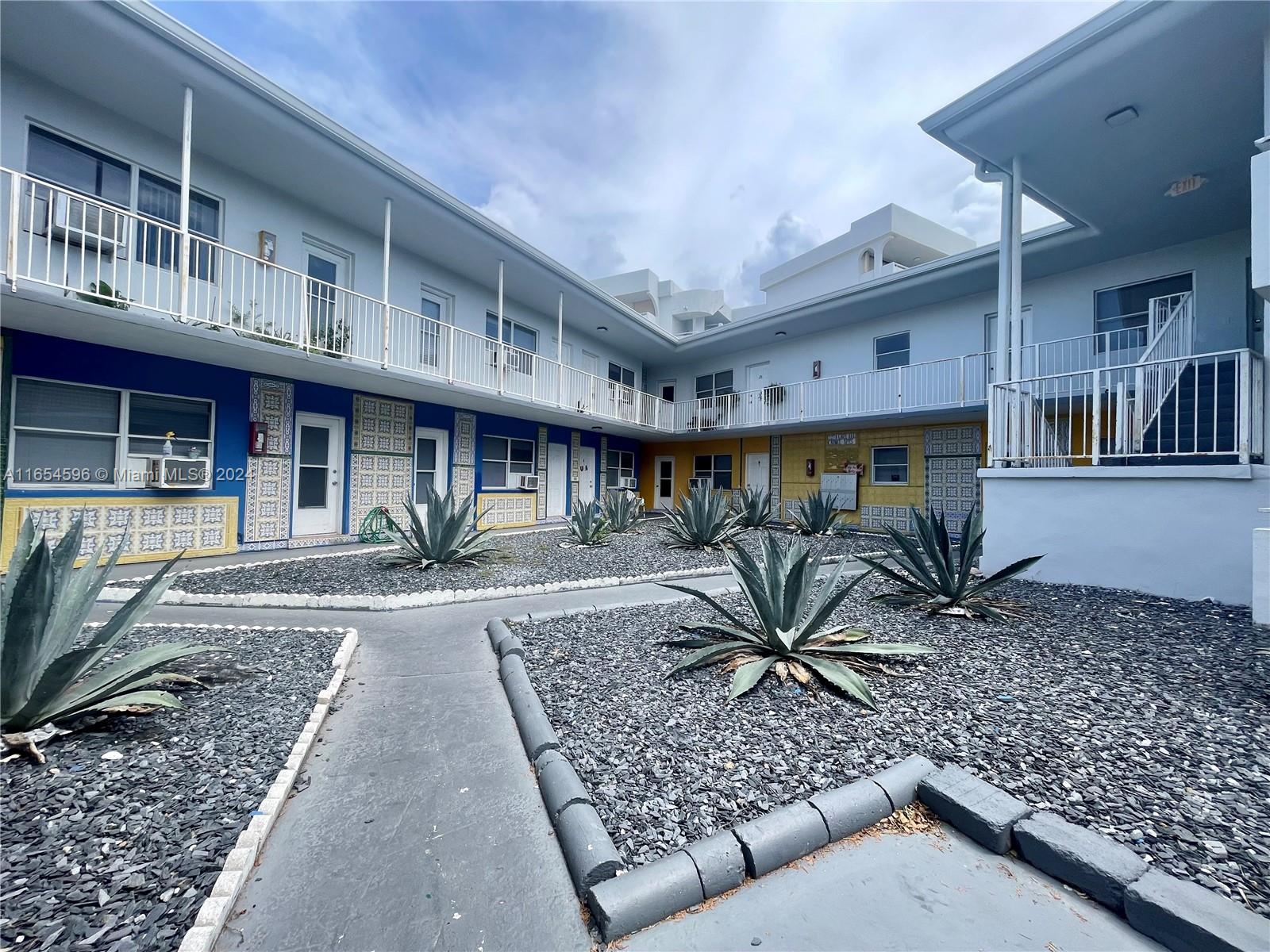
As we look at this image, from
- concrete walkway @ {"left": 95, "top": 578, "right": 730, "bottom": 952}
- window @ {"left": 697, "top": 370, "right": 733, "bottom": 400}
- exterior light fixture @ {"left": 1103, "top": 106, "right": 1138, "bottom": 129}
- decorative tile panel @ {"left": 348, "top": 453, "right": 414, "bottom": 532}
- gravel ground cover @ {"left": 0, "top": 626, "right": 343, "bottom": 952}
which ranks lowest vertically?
concrete walkway @ {"left": 95, "top": 578, "right": 730, "bottom": 952}

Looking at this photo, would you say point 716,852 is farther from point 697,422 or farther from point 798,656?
point 697,422

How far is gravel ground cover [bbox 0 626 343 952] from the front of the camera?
1.43 m

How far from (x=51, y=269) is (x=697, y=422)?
13648 millimetres

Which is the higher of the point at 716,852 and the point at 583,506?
the point at 583,506

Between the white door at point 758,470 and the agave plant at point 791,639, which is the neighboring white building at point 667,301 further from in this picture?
the agave plant at point 791,639

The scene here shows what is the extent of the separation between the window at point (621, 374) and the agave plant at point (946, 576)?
42.1 ft

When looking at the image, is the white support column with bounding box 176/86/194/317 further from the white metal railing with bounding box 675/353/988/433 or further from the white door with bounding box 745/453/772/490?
the white door with bounding box 745/453/772/490

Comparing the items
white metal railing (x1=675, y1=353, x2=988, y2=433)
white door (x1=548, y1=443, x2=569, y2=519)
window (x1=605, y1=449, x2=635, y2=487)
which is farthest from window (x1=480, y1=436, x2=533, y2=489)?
white metal railing (x1=675, y1=353, x2=988, y2=433)

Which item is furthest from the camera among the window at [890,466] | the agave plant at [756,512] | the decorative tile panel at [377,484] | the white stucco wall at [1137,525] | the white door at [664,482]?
Result: the white door at [664,482]

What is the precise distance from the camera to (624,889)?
159 centimetres

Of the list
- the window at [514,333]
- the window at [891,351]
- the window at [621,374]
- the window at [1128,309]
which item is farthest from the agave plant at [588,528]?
the window at [1128,309]

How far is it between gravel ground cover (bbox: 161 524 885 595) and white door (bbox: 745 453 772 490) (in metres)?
6.93

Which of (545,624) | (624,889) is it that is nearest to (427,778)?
(624,889)

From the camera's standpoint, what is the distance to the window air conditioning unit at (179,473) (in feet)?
23.8
